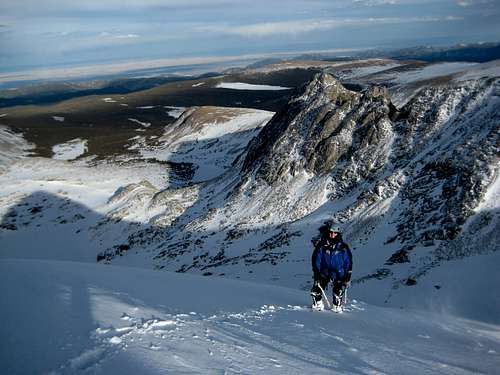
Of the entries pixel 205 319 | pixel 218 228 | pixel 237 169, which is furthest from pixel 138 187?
pixel 205 319

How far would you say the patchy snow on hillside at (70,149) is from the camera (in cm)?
10928

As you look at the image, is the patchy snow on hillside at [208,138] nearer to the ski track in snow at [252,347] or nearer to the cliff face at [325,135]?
the cliff face at [325,135]

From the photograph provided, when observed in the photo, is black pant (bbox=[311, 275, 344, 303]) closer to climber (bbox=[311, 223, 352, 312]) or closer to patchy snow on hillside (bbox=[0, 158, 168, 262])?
climber (bbox=[311, 223, 352, 312])

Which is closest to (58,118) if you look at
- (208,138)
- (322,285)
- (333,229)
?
(208,138)

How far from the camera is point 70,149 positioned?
390 ft

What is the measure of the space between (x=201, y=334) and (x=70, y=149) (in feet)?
404

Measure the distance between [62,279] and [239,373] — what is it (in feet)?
27.5

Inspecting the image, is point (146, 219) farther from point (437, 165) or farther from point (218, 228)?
point (437, 165)

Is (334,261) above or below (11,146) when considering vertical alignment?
above

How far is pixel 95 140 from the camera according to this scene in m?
128

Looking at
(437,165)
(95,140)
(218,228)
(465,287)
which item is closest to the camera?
(465,287)

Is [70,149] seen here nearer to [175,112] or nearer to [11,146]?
[11,146]

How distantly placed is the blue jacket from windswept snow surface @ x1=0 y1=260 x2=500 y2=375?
1.25 meters

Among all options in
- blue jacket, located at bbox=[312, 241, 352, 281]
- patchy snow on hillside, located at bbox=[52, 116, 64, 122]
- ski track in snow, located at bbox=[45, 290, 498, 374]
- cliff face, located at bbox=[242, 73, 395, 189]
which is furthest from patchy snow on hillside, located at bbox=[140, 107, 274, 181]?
patchy snow on hillside, located at bbox=[52, 116, 64, 122]
